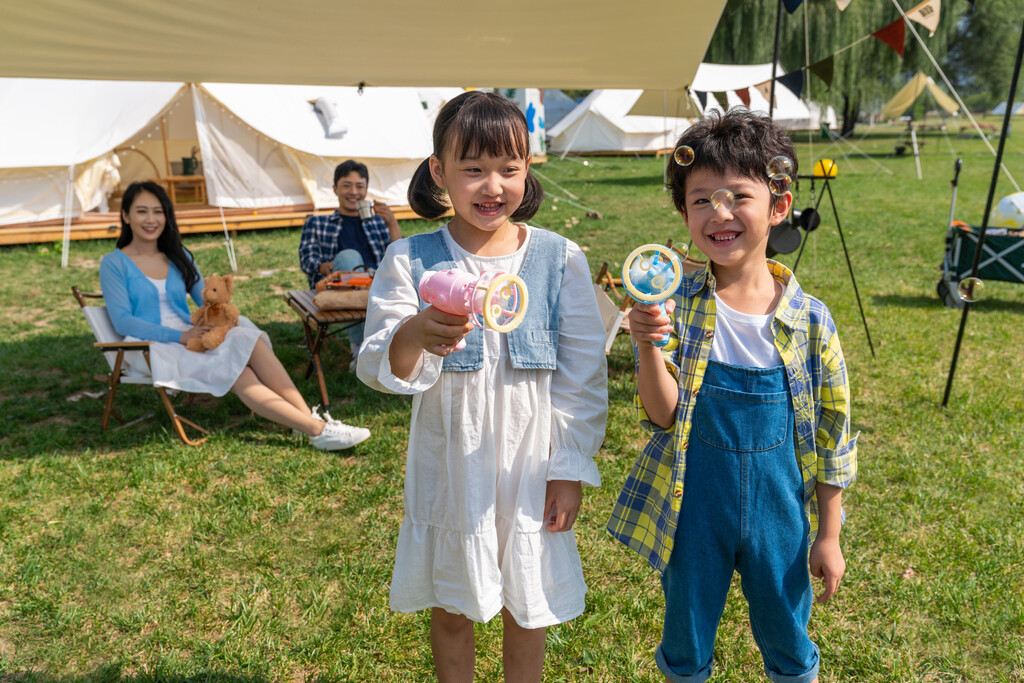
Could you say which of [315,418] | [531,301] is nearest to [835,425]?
[531,301]

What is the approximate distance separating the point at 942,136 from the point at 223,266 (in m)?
31.5

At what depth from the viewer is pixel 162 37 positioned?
4.46 metres

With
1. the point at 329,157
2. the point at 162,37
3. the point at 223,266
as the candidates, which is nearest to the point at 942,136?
the point at 329,157

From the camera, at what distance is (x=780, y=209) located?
1.70 meters

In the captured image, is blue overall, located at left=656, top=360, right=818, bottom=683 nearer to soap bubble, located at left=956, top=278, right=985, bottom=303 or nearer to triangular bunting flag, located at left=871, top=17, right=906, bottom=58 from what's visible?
soap bubble, located at left=956, top=278, right=985, bottom=303

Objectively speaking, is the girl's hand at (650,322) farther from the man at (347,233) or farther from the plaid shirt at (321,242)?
the plaid shirt at (321,242)

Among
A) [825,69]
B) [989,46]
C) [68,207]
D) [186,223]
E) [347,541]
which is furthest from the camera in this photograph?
[989,46]

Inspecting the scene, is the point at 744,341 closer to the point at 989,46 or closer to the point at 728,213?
the point at 728,213

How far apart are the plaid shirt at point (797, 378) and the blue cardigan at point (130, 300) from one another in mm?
3523

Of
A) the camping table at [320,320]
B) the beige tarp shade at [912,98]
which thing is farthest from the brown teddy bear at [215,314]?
the beige tarp shade at [912,98]

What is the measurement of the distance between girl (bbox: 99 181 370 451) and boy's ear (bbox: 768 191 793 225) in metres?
2.97

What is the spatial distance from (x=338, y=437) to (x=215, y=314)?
1105 millimetres

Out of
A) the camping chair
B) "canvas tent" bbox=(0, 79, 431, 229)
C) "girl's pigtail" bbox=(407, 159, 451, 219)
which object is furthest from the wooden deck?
"girl's pigtail" bbox=(407, 159, 451, 219)

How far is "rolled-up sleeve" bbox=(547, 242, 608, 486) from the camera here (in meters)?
1.75
